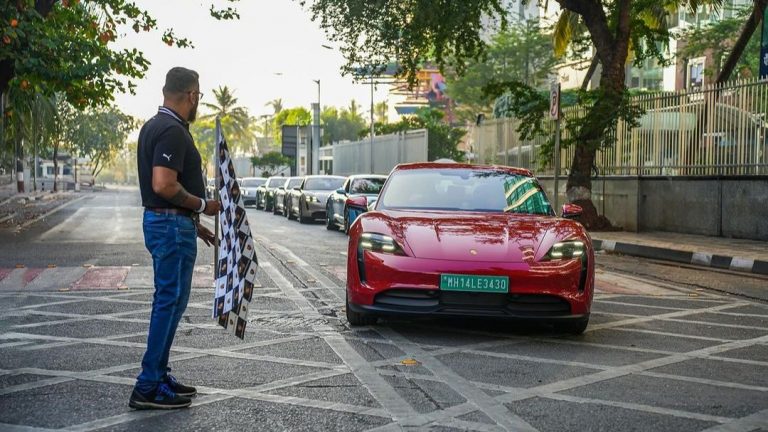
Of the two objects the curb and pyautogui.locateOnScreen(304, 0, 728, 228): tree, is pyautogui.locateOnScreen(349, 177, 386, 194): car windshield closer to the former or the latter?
pyautogui.locateOnScreen(304, 0, 728, 228): tree

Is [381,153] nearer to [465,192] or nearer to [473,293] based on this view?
[465,192]

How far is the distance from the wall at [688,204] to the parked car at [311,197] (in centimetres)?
745

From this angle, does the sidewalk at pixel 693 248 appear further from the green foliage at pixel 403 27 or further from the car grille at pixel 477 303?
the car grille at pixel 477 303

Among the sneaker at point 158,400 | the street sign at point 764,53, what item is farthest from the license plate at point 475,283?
the street sign at point 764,53

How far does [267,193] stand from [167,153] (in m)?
31.6

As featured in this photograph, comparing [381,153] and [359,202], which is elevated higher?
[381,153]

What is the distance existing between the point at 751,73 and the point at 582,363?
38.7 metres

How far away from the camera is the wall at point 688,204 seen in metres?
17.5

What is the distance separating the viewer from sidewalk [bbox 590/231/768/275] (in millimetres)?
14080

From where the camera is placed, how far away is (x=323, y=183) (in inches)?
1106

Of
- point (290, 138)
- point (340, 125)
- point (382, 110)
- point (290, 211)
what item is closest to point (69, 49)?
point (290, 211)

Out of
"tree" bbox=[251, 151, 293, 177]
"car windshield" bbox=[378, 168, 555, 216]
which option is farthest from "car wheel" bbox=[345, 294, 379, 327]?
"tree" bbox=[251, 151, 293, 177]

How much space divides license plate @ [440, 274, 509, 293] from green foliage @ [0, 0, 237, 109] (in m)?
13.0

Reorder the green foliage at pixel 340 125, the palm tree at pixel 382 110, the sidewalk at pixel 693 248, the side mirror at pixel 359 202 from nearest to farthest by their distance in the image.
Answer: the side mirror at pixel 359 202 → the sidewalk at pixel 693 248 → the green foliage at pixel 340 125 → the palm tree at pixel 382 110
